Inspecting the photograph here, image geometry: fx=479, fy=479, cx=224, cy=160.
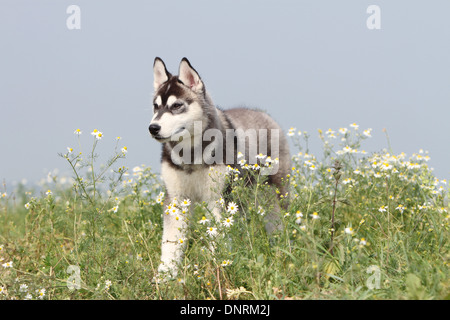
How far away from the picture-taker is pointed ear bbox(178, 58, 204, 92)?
662cm

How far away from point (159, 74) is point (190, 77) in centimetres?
58

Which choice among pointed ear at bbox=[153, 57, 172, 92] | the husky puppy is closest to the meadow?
the husky puppy

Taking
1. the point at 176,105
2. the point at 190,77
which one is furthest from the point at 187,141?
the point at 190,77

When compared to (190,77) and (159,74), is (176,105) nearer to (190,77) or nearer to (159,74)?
(190,77)

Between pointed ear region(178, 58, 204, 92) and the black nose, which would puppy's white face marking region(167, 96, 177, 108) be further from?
the black nose

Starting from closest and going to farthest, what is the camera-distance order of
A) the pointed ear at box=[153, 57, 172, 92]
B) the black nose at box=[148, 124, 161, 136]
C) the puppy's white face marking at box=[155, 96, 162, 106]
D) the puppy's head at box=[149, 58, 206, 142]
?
the black nose at box=[148, 124, 161, 136] < the puppy's head at box=[149, 58, 206, 142] < the puppy's white face marking at box=[155, 96, 162, 106] < the pointed ear at box=[153, 57, 172, 92]

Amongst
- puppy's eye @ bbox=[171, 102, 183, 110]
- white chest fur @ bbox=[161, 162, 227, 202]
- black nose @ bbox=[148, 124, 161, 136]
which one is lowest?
white chest fur @ bbox=[161, 162, 227, 202]

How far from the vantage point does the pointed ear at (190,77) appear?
662 centimetres

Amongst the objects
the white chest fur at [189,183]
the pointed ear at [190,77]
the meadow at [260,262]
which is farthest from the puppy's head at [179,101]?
the meadow at [260,262]

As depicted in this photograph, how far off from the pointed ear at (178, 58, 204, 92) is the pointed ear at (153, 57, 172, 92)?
1.05 feet

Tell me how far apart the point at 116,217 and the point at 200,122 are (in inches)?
95.3

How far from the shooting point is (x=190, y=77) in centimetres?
677

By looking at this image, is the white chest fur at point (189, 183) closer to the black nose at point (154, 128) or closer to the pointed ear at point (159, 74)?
the black nose at point (154, 128)
